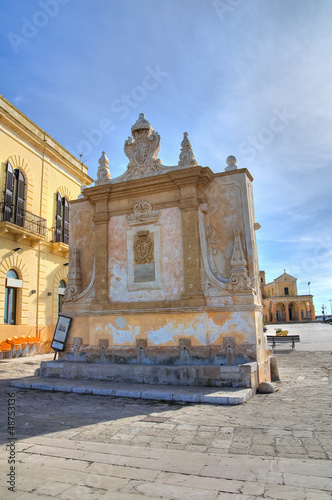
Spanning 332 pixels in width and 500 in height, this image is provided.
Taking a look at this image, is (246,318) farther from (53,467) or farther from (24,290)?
(24,290)

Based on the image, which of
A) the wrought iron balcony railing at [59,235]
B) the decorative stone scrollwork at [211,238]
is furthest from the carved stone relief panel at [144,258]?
the wrought iron balcony railing at [59,235]

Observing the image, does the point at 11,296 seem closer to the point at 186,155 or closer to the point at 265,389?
the point at 186,155

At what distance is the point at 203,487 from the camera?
341cm

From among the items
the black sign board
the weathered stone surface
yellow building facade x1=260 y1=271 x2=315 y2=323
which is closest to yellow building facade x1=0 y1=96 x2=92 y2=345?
the black sign board

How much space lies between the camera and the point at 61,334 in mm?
10672

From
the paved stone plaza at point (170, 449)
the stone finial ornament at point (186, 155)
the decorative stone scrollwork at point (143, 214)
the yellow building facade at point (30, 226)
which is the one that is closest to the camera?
the paved stone plaza at point (170, 449)

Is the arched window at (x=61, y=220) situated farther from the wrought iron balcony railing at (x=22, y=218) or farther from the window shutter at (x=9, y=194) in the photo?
the window shutter at (x=9, y=194)

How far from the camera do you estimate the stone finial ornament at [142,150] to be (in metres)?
10.5

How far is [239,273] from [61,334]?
211 inches

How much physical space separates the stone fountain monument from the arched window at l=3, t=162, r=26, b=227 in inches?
303

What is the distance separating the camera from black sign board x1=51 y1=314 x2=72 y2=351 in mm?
10602

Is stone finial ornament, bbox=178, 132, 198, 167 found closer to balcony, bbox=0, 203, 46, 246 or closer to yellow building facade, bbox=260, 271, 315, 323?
balcony, bbox=0, 203, 46, 246

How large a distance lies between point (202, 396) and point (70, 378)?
13.5ft

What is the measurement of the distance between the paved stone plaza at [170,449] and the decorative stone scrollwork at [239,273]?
2438 mm
